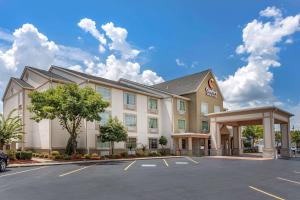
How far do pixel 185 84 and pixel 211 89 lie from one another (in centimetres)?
454

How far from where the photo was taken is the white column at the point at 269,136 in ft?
126

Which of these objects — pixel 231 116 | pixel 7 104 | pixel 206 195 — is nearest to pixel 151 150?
pixel 231 116

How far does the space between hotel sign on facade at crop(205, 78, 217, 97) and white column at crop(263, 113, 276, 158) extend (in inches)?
584

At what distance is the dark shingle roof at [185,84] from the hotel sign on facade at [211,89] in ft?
6.32

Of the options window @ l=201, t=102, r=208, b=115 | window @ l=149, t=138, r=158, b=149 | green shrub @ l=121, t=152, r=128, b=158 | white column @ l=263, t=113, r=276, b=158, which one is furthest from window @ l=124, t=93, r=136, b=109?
white column @ l=263, t=113, r=276, b=158

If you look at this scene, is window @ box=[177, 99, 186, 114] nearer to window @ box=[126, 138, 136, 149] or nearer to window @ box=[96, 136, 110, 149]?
window @ box=[126, 138, 136, 149]

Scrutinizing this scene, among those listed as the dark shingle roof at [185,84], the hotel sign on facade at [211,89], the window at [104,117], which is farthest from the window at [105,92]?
the hotel sign on facade at [211,89]

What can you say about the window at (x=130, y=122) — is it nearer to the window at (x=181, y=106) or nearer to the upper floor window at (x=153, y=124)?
the upper floor window at (x=153, y=124)

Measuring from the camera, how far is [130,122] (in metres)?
42.5

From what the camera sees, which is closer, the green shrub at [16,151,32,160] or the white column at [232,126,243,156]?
the green shrub at [16,151,32,160]

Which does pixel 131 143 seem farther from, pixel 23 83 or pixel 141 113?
pixel 23 83

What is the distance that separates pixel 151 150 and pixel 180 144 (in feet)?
17.1

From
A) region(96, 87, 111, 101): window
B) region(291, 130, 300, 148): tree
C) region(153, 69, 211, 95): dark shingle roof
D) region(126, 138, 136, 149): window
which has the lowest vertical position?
region(291, 130, 300, 148): tree

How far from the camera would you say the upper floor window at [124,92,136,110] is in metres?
42.0
